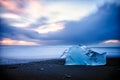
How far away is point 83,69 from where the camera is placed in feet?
12.8

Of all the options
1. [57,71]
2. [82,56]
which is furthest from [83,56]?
[57,71]

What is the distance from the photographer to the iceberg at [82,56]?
3.88 meters

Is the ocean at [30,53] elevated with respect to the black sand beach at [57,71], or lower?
elevated

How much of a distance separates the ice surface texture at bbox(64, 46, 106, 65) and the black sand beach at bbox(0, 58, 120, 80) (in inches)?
1.9

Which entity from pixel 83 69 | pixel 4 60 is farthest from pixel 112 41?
pixel 4 60

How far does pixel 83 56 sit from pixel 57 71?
1.10ft

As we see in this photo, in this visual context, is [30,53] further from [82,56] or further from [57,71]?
[82,56]

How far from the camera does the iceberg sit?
388 centimetres

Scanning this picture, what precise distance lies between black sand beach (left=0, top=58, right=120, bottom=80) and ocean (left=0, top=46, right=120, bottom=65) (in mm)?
50

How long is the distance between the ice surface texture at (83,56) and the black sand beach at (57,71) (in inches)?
1.9

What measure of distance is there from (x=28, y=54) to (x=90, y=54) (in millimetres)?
692

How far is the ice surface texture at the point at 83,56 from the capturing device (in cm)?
388

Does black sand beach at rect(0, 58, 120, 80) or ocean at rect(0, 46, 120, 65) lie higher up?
ocean at rect(0, 46, 120, 65)

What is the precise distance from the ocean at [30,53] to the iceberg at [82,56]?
0.16 ft
